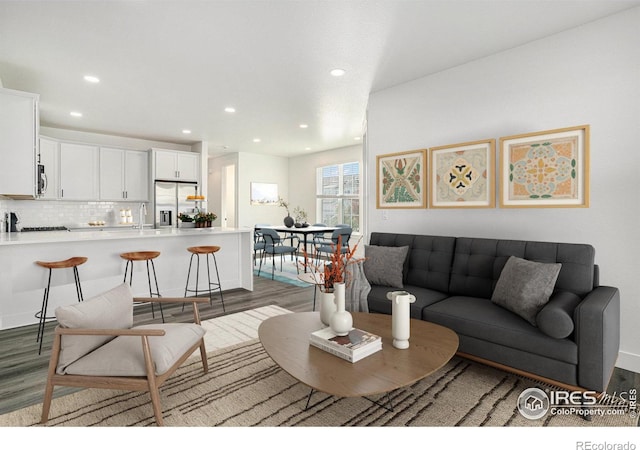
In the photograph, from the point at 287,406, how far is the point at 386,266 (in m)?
1.65

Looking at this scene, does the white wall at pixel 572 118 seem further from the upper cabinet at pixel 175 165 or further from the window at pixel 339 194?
the upper cabinet at pixel 175 165

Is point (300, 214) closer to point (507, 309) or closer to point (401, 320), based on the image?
point (507, 309)

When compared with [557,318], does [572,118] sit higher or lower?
higher

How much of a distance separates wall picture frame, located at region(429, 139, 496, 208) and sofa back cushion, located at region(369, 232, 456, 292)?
507mm

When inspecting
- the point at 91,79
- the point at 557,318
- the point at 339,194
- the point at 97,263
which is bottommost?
the point at 557,318

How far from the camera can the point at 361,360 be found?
182 cm

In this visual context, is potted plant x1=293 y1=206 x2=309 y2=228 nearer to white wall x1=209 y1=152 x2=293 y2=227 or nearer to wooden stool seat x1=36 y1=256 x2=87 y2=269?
white wall x1=209 y1=152 x2=293 y2=227

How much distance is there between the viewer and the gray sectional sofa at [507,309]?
6.41 feet

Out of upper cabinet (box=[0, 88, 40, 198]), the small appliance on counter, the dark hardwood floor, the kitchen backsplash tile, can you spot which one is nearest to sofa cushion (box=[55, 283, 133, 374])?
the dark hardwood floor

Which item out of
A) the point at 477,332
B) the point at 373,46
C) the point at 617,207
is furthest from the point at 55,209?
the point at 617,207

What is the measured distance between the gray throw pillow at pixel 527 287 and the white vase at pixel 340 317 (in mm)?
1229

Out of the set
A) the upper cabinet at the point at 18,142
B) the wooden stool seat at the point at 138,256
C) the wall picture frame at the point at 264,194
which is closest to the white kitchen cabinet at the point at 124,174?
the upper cabinet at the point at 18,142

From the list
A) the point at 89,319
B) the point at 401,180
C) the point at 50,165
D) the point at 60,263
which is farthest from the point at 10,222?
the point at 401,180

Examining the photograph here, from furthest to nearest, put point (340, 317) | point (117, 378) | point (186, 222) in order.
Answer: point (186, 222) < point (340, 317) < point (117, 378)
